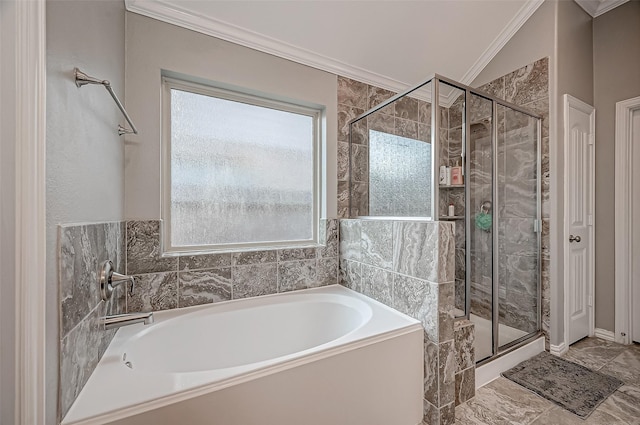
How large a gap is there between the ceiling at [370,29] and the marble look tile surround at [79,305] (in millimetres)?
1456

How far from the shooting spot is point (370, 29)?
6.73 feet

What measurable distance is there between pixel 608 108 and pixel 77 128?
374 centimetres

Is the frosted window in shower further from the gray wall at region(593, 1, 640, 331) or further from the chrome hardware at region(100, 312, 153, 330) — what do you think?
the gray wall at region(593, 1, 640, 331)

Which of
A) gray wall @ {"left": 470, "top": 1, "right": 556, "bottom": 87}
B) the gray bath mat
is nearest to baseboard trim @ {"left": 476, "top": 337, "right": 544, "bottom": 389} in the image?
the gray bath mat

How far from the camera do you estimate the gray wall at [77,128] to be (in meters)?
0.73

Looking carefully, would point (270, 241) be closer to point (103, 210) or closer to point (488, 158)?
point (103, 210)

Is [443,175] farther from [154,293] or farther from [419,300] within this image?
[154,293]

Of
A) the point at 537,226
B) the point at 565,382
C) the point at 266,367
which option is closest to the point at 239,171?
the point at 266,367

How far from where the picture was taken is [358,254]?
1988 millimetres

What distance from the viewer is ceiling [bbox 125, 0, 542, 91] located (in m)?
1.73

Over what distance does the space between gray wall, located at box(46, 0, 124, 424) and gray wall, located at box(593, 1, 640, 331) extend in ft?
12.0

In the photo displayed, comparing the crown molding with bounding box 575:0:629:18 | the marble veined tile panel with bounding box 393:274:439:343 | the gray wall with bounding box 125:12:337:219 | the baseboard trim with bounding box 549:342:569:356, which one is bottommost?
the baseboard trim with bounding box 549:342:569:356

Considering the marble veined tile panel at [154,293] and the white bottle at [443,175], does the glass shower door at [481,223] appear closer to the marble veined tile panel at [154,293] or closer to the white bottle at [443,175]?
the white bottle at [443,175]

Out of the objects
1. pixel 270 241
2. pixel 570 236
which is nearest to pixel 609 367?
pixel 570 236
